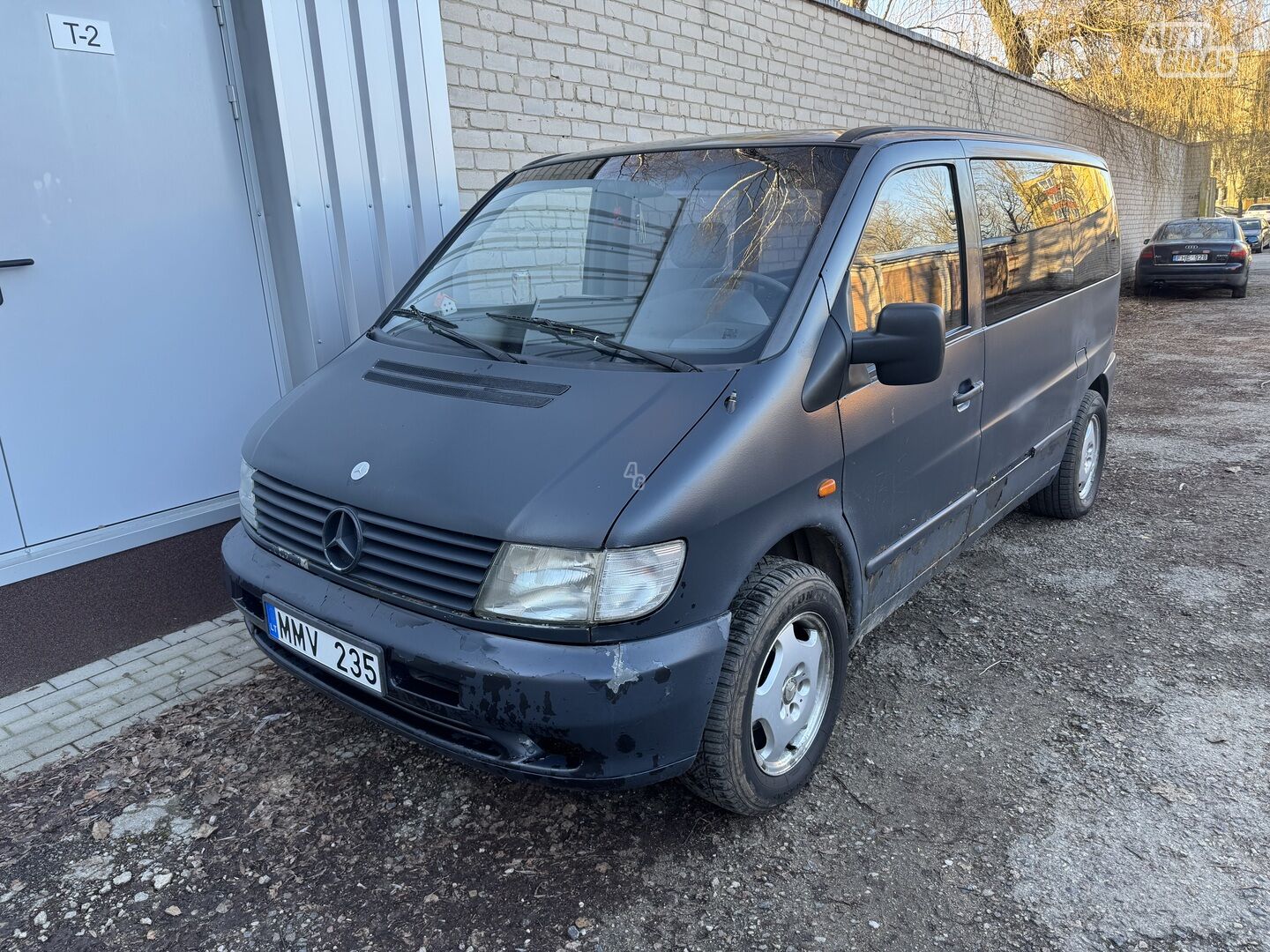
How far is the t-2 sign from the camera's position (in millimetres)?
3516

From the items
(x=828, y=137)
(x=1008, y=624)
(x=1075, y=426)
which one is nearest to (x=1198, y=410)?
(x=1075, y=426)

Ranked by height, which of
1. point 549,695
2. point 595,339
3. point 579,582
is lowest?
point 549,695

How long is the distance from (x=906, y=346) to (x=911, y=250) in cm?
68

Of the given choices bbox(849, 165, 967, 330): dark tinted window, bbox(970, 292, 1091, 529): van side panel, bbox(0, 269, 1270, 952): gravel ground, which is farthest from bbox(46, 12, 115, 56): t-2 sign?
bbox(970, 292, 1091, 529): van side panel

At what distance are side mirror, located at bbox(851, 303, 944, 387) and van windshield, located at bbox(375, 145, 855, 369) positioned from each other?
0.30 meters

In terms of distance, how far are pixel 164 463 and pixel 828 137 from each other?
3123 millimetres

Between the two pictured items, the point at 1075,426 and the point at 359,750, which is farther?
the point at 1075,426

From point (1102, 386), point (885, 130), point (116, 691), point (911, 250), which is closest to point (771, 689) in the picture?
point (911, 250)

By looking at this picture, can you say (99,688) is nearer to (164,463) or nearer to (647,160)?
(164,463)

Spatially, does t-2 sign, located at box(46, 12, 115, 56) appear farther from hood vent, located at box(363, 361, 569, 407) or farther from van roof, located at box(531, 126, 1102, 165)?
hood vent, located at box(363, 361, 569, 407)

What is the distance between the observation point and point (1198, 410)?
8.08 metres

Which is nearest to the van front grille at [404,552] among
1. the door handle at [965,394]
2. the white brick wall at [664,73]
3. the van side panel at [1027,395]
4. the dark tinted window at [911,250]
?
the dark tinted window at [911,250]

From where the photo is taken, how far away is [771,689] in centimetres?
257
